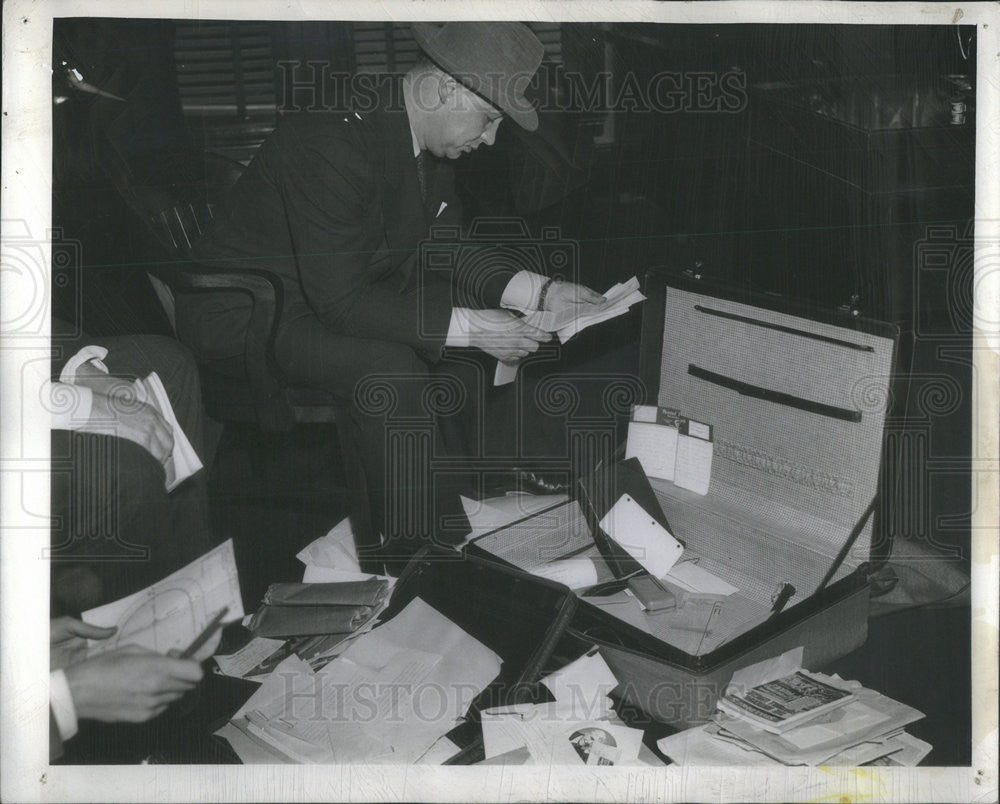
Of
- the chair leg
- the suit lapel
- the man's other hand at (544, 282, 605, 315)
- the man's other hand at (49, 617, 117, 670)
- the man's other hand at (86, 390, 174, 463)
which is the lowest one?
the man's other hand at (49, 617, 117, 670)

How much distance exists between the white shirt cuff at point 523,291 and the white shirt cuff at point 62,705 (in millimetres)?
970

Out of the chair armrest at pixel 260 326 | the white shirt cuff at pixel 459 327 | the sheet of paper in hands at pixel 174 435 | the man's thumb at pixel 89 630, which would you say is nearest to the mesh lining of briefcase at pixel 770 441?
the white shirt cuff at pixel 459 327

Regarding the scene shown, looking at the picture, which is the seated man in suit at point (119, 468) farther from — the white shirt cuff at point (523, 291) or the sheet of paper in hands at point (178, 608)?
the white shirt cuff at point (523, 291)

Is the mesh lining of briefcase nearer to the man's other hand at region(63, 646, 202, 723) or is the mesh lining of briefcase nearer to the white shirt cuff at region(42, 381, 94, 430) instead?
the man's other hand at region(63, 646, 202, 723)

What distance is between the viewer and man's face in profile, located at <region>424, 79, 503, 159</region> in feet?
5.22

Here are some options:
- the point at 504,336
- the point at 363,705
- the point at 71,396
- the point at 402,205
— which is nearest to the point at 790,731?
the point at 363,705

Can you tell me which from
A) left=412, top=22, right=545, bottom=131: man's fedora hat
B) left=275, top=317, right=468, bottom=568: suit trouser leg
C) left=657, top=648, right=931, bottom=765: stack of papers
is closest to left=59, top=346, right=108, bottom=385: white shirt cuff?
left=275, top=317, right=468, bottom=568: suit trouser leg

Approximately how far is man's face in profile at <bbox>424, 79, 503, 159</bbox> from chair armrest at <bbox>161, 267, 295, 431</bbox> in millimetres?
366

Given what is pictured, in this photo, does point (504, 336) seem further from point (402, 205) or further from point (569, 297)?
point (402, 205)

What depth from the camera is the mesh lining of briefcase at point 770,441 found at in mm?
1631

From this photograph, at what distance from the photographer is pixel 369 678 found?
1.58 meters

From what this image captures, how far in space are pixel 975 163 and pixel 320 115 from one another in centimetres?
109

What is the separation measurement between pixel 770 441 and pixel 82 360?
1218mm

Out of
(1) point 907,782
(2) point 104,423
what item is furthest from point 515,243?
(1) point 907,782
